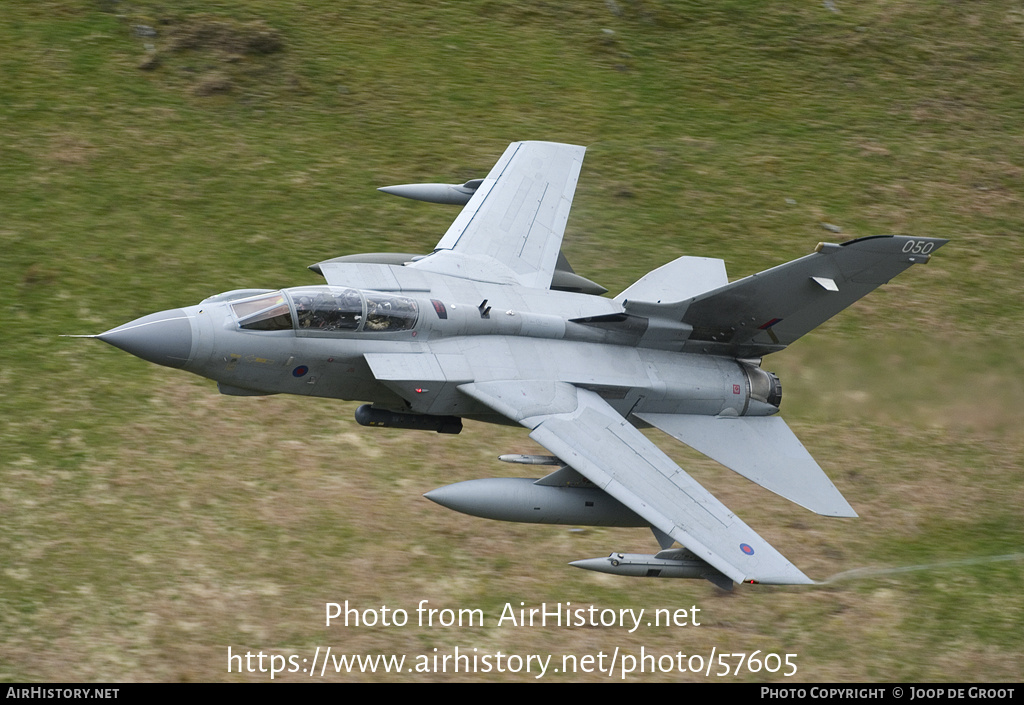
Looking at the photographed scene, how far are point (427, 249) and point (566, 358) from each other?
25.3ft

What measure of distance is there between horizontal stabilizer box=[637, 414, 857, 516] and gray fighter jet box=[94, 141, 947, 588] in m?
0.03

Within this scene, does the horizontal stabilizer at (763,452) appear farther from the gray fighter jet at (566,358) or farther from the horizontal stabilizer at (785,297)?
the horizontal stabilizer at (785,297)

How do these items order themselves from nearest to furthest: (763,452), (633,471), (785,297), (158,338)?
1. (158,338)
2. (633,471)
3. (763,452)
4. (785,297)

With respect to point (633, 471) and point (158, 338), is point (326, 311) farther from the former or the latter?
point (633, 471)

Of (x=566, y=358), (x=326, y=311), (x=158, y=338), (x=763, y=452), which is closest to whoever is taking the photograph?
(x=158, y=338)

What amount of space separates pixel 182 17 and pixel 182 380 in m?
13.9

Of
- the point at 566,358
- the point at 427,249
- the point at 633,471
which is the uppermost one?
the point at 566,358

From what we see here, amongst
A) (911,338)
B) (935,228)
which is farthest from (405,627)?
(935,228)

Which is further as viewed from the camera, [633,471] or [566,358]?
[566,358]

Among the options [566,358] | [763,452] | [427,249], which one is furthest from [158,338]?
[427,249]

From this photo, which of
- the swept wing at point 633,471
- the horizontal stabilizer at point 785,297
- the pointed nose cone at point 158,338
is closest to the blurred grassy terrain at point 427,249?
the swept wing at point 633,471

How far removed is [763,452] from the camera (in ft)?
56.1

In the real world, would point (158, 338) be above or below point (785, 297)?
above

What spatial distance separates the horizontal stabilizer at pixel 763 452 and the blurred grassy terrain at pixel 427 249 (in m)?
1.37
